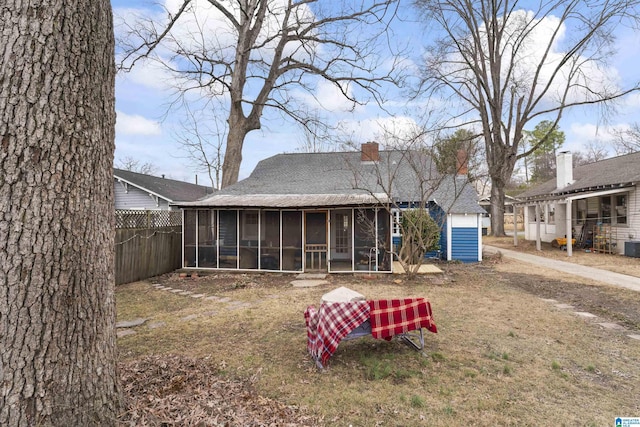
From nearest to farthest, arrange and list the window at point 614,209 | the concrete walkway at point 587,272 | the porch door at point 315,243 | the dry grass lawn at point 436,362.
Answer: the dry grass lawn at point 436,362 → the concrete walkway at point 587,272 → the porch door at point 315,243 → the window at point 614,209

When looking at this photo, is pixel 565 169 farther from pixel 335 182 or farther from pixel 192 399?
pixel 192 399

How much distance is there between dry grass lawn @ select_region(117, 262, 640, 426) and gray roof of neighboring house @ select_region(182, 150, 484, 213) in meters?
5.81

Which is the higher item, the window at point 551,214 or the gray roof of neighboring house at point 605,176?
the gray roof of neighboring house at point 605,176

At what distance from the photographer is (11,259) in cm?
200

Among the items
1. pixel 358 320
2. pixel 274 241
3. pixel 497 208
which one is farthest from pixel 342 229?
pixel 497 208

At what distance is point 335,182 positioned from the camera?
15.2 metres

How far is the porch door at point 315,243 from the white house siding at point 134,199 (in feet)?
35.9

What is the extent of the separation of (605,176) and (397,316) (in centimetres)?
1826

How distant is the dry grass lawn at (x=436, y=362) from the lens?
10.1ft

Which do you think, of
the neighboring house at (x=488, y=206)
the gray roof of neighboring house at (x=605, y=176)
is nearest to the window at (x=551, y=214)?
the gray roof of neighboring house at (x=605, y=176)

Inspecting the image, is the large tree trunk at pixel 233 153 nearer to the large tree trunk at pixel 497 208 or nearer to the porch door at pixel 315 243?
the porch door at pixel 315 243

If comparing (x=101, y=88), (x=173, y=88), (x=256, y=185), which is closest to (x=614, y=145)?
(x=256, y=185)

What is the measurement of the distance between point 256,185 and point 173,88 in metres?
5.42

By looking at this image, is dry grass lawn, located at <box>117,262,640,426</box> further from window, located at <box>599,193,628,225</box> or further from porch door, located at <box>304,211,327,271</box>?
window, located at <box>599,193,628,225</box>
